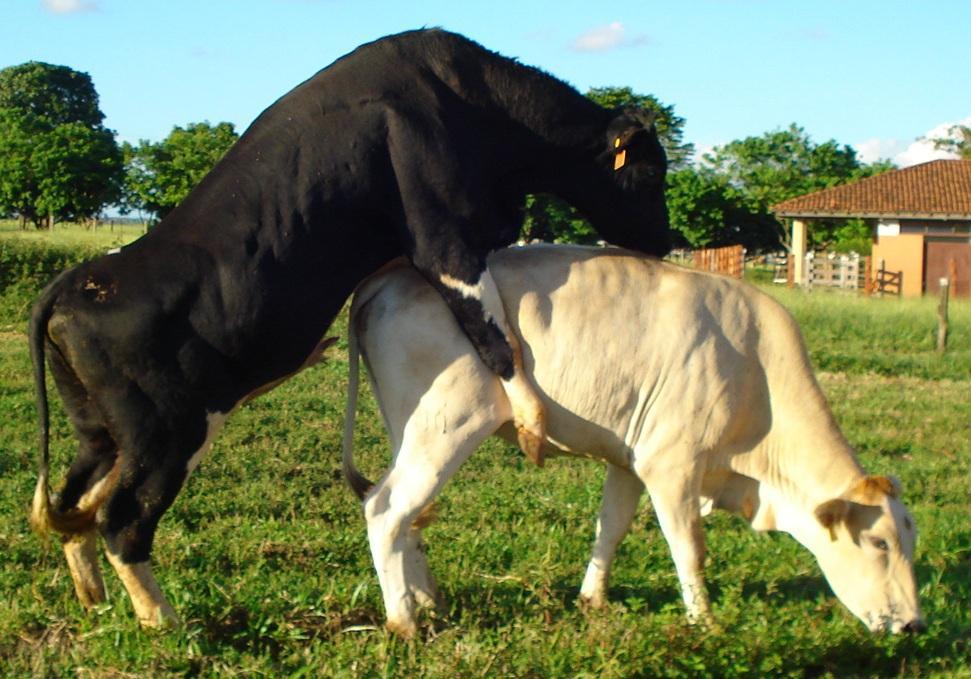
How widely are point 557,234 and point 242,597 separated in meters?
35.0

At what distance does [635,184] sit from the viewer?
5637mm

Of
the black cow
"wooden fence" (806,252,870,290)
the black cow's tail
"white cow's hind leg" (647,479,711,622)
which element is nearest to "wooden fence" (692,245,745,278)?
"wooden fence" (806,252,870,290)

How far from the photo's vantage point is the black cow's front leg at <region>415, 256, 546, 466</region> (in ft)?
16.2

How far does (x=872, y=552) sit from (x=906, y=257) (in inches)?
1084

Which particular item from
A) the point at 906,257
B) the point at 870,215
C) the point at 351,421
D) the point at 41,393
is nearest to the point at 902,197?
the point at 870,215

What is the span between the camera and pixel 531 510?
23.3ft

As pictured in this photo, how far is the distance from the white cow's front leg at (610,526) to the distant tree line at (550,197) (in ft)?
86.6

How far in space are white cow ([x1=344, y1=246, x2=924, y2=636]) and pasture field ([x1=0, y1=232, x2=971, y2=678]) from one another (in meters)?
0.28

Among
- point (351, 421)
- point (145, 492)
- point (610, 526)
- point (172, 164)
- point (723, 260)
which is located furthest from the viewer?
point (172, 164)

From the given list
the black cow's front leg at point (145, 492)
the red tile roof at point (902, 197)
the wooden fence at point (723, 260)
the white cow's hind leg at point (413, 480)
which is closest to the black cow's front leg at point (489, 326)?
the white cow's hind leg at point (413, 480)

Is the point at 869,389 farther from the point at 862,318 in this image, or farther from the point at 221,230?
the point at 221,230

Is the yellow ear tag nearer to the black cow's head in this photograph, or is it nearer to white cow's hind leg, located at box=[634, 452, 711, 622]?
the black cow's head

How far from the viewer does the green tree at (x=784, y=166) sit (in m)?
49.3

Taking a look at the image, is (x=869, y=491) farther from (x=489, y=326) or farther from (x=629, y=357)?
(x=489, y=326)
